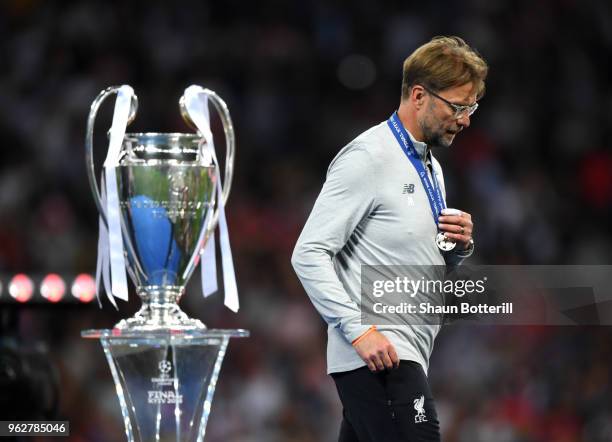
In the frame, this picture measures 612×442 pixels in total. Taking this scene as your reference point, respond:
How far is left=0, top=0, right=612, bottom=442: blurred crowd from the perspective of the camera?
5535 millimetres

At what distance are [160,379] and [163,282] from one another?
0.81ft

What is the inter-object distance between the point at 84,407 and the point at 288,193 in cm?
178

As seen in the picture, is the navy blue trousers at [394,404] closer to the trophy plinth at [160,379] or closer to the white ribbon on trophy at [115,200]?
the trophy plinth at [160,379]

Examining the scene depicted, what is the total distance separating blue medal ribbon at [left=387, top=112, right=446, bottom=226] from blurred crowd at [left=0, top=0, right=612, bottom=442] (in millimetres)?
2769

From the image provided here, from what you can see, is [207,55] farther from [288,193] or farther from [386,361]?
[386,361]

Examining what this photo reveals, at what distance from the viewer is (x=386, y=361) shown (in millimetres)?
2508

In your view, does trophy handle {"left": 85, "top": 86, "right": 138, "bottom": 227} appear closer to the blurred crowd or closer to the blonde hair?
the blonde hair

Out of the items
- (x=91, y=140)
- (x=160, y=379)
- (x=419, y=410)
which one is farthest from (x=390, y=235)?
(x=91, y=140)

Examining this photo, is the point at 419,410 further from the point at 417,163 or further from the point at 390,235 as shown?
the point at 417,163

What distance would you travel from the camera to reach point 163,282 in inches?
116

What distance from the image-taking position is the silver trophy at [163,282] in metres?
2.85

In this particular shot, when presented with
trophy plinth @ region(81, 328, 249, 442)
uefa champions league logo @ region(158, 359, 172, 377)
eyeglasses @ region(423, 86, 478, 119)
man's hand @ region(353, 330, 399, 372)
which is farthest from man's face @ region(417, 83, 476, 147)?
uefa champions league logo @ region(158, 359, 172, 377)

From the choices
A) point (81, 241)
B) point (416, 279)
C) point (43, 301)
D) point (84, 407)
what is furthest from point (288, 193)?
point (416, 279)

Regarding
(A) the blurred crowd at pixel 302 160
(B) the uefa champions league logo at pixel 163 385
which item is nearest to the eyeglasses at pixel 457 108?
(B) the uefa champions league logo at pixel 163 385
